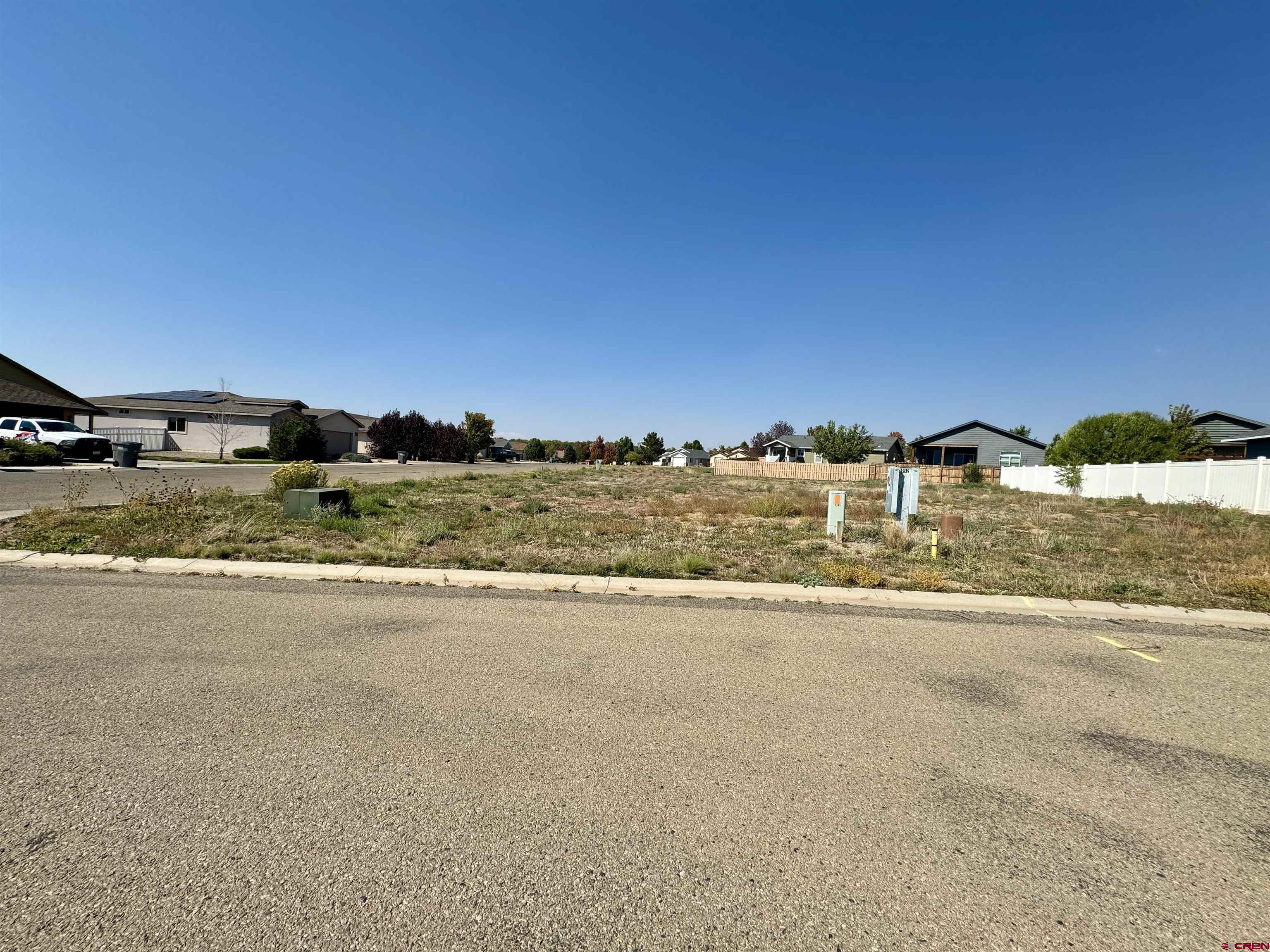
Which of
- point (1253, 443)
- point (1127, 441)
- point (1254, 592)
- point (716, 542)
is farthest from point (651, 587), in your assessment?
point (1253, 443)

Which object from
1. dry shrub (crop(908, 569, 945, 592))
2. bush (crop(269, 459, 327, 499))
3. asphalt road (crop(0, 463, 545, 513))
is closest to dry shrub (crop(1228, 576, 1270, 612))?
dry shrub (crop(908, 569, 945, 592))

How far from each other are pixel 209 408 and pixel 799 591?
56733mm

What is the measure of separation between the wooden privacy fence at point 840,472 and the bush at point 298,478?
34.7 meters

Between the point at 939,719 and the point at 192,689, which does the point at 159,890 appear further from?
the point at 939,719

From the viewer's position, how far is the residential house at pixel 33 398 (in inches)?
1428

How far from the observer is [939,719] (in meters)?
3.96

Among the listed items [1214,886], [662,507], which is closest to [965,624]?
[1214,886]

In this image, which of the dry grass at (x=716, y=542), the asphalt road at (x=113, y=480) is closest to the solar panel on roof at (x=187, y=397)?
the asphalt road at (x=113, y=480)

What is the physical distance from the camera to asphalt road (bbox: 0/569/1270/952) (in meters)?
2.20

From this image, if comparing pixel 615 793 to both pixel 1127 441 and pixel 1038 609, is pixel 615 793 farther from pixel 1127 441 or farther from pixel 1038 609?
pixel 1127 441

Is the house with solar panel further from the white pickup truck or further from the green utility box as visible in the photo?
the green utility box

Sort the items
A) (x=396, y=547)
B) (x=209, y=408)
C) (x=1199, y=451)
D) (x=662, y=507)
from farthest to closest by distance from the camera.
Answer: (x=209, y=408)
(x=1199, y=451)
(x=662, y=507)
(x=396, y=547)

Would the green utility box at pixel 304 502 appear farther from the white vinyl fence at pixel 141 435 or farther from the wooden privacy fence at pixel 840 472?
the white vinyl fence at pixel 141 435

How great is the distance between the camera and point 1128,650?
18.5ft
